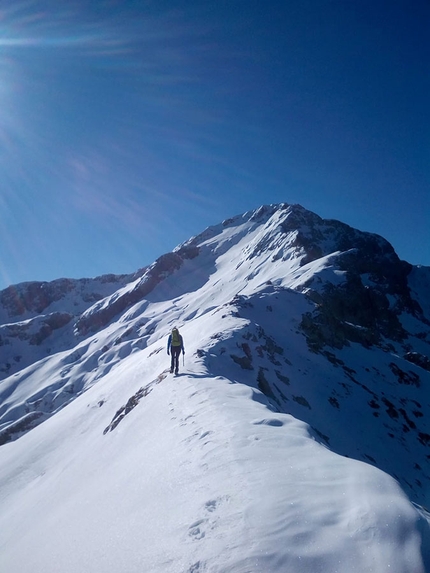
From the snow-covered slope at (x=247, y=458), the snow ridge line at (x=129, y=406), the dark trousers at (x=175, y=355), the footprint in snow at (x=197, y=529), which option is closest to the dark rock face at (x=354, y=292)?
the snow-covered slope at (x=247, y=458)

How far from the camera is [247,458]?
7.25 m

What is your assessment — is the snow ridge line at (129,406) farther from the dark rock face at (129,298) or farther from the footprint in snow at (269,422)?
the dark rock face at (129,298)

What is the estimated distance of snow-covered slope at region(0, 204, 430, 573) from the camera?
4652 millimetres

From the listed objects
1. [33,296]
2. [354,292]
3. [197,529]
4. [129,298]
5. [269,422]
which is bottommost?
[197,529]

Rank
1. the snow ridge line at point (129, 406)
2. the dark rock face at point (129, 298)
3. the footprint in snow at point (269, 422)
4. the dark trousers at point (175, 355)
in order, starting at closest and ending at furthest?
the footprint in snow at point (269, 422) < the snow ridge line at point (129, 406) < the dark trousers at point (175, 355) < the dark rock face at point (129, 298)

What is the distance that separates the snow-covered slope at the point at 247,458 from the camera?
4.65 meters

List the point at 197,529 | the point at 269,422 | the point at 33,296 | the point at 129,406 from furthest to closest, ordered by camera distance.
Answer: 1. the point at 33,296
2. the point at 129,406
3. the point at 269,422
4. the point at 197,529

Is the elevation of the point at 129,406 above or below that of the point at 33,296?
below

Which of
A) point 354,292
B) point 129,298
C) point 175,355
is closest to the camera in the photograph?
point 175,355

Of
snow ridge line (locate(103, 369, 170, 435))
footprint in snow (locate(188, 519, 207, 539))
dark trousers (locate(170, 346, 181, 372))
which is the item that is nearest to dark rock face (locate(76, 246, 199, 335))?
snow ridge line (locate(103, 369, 170, 435))

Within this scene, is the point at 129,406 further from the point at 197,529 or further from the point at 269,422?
the point at 197,529

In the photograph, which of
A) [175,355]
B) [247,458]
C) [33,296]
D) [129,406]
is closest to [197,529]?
[247,458]

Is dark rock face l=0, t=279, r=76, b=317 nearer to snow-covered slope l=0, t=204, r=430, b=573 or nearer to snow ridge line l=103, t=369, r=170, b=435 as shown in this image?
snow-covered slope l=0, t=204, r=430, b=573

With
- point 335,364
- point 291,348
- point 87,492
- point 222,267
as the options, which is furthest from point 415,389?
point 222,267
